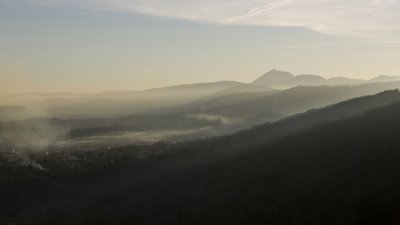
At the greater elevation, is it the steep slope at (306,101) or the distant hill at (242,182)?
the steep slope at (306,101)

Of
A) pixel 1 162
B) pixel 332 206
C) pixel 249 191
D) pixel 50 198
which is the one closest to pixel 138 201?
pixel 249 191

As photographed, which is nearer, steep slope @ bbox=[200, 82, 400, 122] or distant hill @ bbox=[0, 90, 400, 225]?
distant hill @ bbox=[0, 90, 400, 225]

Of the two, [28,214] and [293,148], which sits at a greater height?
[293,148]

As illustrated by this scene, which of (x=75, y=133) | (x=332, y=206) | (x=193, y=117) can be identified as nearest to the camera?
(x=332, y=206)

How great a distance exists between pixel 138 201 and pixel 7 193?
1997 centimetres

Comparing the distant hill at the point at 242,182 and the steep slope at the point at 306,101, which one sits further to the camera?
the steep slope at the point at 306,101

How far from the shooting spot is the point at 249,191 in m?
36.0

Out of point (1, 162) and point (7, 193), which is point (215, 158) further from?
point (1, 162)

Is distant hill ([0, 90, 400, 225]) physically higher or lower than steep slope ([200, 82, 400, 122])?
lower

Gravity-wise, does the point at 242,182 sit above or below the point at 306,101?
below

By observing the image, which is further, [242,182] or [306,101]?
[306,101]

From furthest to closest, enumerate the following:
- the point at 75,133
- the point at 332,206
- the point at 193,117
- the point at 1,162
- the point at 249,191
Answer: the point at 193,117 → the point at 75,133 → the point at 1,162 → the point at 249,191 → the point at 332,206

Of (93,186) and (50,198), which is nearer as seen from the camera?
(50,198)

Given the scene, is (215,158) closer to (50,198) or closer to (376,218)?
(50,198)
